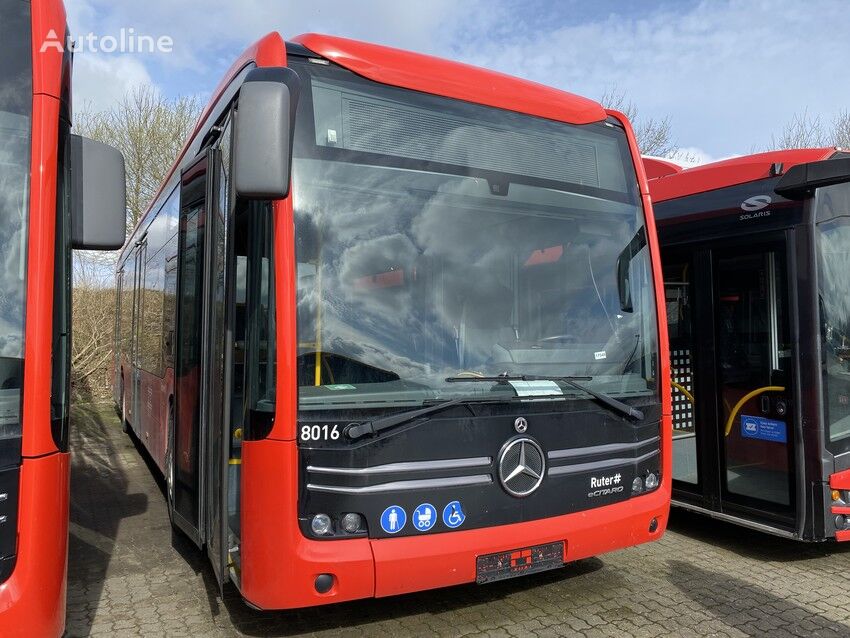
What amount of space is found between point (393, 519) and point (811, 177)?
3.57 m

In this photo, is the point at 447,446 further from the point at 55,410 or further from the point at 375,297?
the point at 55,410

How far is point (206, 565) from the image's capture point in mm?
4812

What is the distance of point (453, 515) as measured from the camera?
131 inches

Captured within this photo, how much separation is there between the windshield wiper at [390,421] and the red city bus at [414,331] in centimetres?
1

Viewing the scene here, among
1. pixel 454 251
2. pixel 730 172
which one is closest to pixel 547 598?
pixel 454 251

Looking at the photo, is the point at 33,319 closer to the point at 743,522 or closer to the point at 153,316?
the point at 153,316

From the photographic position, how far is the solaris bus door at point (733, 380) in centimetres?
Answer: 489

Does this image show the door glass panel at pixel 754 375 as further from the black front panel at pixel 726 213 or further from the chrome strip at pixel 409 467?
the chrome strip at pixel 409 467

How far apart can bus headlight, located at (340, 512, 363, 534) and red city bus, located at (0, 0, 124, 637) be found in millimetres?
1165

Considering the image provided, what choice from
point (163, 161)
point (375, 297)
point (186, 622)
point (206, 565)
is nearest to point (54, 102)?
point (375, 297)

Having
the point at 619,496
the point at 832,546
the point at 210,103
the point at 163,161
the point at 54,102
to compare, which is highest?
the point at 163,161

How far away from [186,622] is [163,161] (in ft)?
59.4

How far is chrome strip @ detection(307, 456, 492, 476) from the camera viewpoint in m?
3.13

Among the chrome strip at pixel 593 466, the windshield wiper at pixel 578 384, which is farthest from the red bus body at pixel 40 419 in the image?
the chrome strip at pixel 593 466
